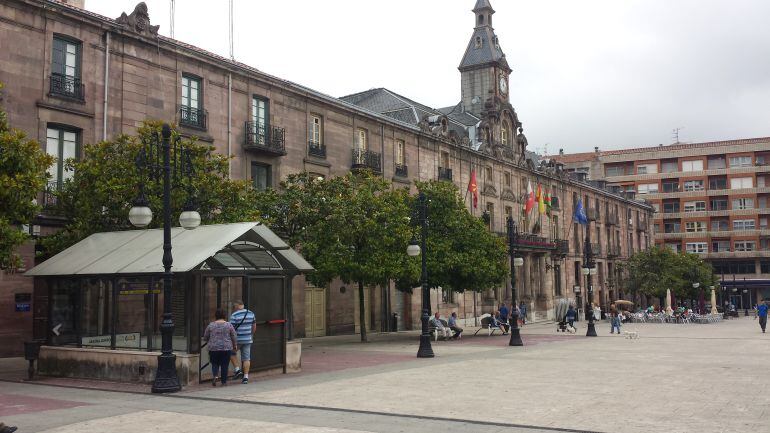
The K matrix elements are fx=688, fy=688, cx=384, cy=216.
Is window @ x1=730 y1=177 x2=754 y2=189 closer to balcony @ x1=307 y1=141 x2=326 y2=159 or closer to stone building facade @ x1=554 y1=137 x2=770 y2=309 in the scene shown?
stone building facade @ x1=554 y1=137 x2=770 y2=309

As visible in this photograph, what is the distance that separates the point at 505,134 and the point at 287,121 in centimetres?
2616

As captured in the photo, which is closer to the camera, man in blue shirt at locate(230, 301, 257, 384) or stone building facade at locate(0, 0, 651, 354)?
man in blue shirt at locate(230, 301, 257, 384)

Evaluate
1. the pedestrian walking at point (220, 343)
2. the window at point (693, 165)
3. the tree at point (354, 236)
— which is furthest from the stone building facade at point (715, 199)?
the pedestrian walking at point (220, 343)

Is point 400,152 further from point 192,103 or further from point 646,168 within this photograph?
point 646,168

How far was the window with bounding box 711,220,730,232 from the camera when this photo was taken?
8364cm

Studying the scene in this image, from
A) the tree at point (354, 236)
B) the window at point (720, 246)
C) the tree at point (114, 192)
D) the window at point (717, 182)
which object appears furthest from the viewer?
the window at point (717, 182)

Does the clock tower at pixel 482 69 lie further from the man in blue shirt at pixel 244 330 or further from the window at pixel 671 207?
the man in blue shirt at pixel 244 330

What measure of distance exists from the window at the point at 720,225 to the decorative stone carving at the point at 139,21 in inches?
3017

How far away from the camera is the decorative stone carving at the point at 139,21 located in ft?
81.9

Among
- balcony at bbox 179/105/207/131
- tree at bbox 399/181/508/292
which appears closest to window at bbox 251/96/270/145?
balcony at bbox 179/105/207/131

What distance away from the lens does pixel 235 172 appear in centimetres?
2881

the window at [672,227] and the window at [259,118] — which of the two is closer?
the window at [259,118]

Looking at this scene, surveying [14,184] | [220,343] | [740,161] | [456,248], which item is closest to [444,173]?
[456,248]

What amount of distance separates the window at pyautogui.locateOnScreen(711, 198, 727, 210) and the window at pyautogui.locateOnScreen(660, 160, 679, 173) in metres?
6.03
